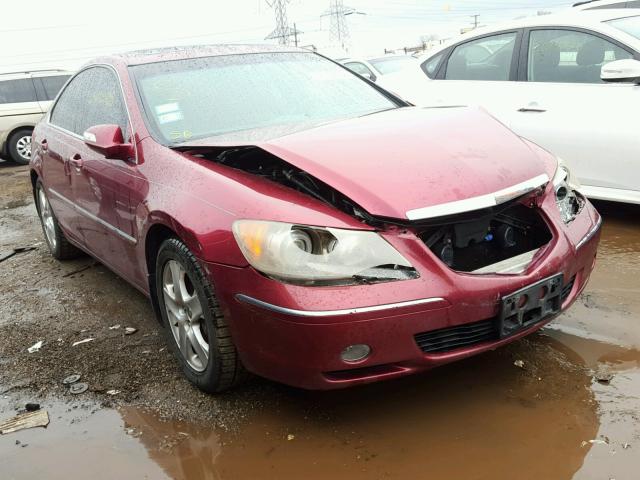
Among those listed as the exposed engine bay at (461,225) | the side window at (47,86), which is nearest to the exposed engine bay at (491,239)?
the exposed engine bay at (461,225)

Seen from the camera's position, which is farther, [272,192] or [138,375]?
[138,375]

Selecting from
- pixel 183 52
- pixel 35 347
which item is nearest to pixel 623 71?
pixel 183 52

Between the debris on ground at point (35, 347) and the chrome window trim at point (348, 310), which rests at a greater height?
the chrome window trim at point (348, 310)

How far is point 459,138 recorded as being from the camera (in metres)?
2.70

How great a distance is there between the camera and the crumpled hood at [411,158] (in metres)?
2.30

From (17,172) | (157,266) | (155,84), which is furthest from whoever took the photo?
(17,172)

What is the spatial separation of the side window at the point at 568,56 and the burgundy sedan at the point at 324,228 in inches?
78.4

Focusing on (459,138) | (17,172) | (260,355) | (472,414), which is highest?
(459,138)

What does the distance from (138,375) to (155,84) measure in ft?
4.98

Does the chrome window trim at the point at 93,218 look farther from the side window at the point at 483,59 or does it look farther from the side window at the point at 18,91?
the side window at the point at 18,91

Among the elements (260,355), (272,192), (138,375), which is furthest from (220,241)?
(138,375)

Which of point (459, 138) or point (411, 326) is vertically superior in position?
point (459, 138)

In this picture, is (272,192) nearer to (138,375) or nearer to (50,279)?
(138,375)

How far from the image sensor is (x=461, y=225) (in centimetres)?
237
